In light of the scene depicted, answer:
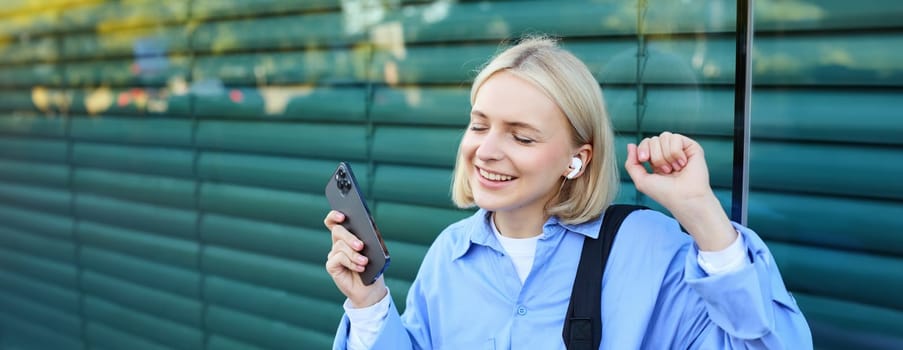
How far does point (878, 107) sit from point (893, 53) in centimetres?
12

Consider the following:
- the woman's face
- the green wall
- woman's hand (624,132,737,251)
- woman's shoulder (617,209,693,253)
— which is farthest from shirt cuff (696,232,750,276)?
the green wall

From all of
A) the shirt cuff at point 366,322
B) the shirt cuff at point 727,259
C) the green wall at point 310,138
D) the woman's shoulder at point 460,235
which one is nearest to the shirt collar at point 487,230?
the woman's shoulder at point 460,235

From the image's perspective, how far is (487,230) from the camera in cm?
206

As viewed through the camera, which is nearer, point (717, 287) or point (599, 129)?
point (717, 287)

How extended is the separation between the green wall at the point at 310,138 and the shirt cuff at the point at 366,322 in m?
0.86

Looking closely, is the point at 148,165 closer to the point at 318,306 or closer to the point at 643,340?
the point at 318,306

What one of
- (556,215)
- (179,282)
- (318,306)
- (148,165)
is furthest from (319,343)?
(556,215)

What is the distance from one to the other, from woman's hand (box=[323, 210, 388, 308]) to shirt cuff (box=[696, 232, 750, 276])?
0.75m

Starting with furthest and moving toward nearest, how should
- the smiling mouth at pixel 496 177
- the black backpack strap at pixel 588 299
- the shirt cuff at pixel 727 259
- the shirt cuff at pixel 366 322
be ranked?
the shirt cuff at pixel 366 322 < the smiling mouth at pixel 496 177 < the black backpack strap at pixel 588 299 < the shirt cuff at pixel 727 259

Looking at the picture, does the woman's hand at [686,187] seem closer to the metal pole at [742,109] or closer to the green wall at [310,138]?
the metal pole at [742,109]

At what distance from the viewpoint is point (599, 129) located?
198 cm

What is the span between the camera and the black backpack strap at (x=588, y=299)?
5.99 ft

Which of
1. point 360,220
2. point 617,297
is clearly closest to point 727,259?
point 617,297

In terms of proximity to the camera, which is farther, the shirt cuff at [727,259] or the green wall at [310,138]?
the green wall at [310,138]
